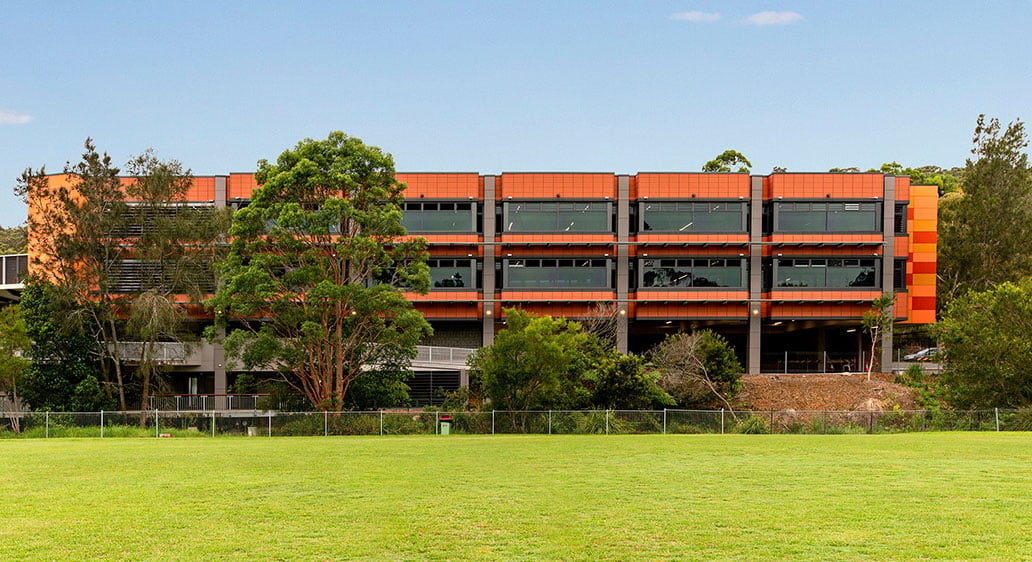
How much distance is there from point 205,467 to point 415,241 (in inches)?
887

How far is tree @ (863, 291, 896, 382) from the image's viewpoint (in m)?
56.1

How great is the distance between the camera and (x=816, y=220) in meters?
59.0

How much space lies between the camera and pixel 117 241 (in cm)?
4856

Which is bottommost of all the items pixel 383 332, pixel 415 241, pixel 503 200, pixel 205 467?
pixel 205 467

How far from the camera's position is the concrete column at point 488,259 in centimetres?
5944

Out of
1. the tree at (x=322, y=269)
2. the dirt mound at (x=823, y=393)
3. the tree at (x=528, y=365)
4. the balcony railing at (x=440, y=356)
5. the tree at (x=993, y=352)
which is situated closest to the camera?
the tree at (x=528, y=365)

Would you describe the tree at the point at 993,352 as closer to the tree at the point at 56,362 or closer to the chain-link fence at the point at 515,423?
the chain-link fence at the point at 515,423

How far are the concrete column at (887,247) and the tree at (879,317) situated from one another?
2.92ft

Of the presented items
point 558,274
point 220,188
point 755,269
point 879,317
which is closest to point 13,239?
point 220,188

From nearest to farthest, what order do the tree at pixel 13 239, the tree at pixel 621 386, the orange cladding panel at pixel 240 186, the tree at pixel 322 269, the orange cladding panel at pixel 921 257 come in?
1. the tree at pixel 322 269
2. the tree at pixel 621 386
3. the orange cladding panel at pixel 240 186
4. the orange cladding panel at pixel 921 257
5. the tree at pixel 13 239

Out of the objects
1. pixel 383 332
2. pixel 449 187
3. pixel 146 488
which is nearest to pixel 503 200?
pixel 449 187

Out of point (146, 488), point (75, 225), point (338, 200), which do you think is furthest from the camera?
point (75, 225)

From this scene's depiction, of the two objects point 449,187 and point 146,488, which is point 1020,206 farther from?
point 146,488

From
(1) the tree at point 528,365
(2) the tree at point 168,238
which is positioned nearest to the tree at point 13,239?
(2) the tree at point 168,238
